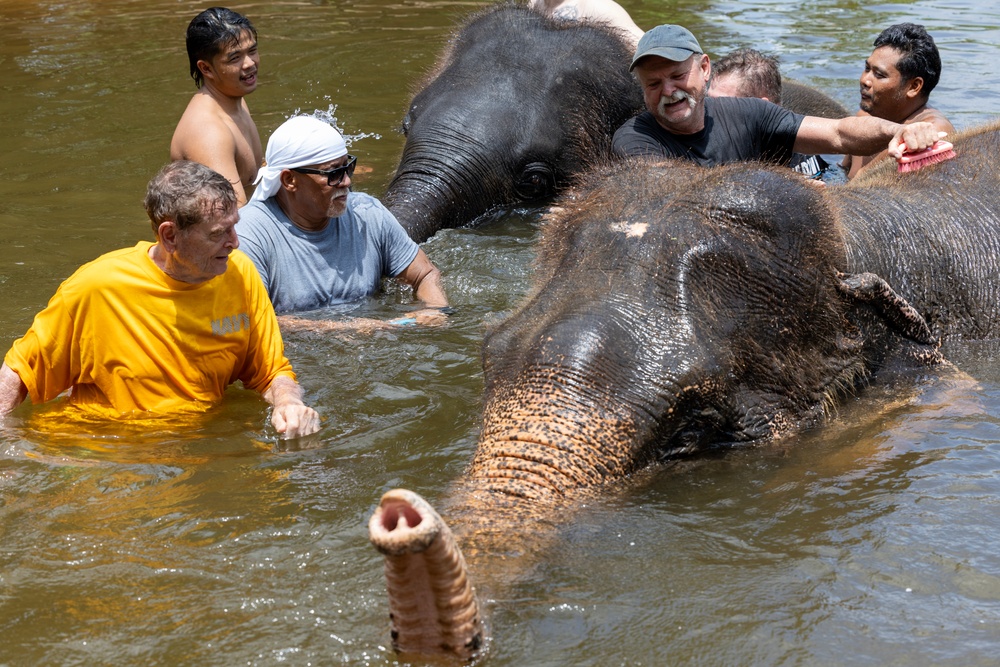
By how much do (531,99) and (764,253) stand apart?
11.9 feet

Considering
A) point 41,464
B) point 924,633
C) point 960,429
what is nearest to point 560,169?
point 960,429

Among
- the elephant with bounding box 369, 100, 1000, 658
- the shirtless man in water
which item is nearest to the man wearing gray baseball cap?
the elephant with bounding box 369, 100, 1000, 658

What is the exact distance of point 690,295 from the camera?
390 centimetres

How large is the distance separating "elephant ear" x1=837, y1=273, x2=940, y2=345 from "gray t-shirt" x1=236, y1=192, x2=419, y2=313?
2318 millimetres

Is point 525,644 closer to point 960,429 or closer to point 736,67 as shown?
point 960,429

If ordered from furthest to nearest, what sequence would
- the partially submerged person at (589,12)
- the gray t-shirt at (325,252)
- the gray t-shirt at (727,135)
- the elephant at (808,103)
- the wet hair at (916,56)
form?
the elephant at (808,103) < the partially submerged person at (589,12) < the wet hair at (916,56) < the gray t-shirt at (727,135) < the gray t-shirt at (325,252)

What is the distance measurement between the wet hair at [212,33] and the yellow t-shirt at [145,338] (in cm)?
191

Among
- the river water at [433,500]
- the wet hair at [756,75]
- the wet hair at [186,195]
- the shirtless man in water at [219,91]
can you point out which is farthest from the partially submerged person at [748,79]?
the wet hair at [186,195]

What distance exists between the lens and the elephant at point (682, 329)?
3.54 metres

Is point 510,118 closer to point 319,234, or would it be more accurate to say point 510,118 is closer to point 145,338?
point 319,234

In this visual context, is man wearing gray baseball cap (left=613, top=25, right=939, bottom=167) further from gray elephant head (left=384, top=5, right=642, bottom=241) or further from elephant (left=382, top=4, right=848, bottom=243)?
gray elephant head (left=384, top=5, right=642, bottom=241)

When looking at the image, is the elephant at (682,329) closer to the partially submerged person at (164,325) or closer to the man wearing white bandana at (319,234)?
the partially submerged person at (164,325)

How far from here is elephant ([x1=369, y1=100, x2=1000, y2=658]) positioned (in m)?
3.54

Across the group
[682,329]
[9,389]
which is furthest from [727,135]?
[9,389]
